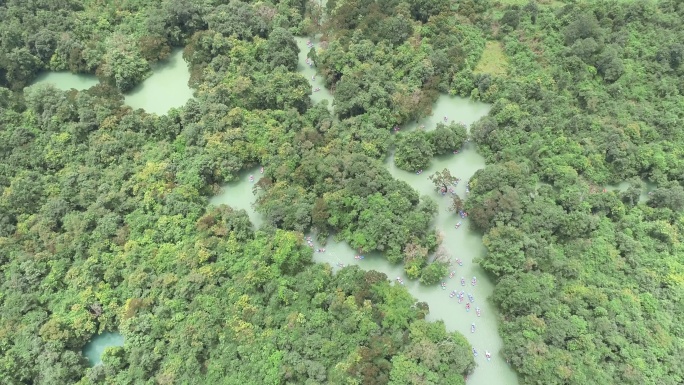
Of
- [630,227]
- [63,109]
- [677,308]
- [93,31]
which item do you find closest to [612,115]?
[630,227]

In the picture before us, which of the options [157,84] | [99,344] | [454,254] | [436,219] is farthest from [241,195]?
[454,254]

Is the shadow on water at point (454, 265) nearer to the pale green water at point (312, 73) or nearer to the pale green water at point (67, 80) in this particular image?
the pale green water at point (312, 73)

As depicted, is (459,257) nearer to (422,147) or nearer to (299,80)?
(422,147)

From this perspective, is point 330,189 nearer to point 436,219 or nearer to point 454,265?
point 436,219

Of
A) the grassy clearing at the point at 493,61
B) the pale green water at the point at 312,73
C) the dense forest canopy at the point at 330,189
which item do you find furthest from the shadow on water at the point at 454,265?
the pale green water at the point at 312,73

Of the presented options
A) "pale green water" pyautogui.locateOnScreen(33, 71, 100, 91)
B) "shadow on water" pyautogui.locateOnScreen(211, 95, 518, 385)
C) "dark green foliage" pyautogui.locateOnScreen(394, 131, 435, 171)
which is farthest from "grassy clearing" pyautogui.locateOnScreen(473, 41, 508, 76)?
"pale green water" pyautogui.locateOnScreen(33, 71, 100, 91)

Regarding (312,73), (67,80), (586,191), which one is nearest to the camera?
(586,191)

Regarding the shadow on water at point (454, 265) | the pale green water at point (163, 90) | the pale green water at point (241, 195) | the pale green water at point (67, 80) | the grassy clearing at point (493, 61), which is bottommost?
the shadow on water at point (454, 265)
